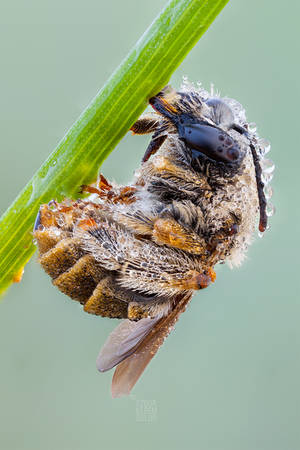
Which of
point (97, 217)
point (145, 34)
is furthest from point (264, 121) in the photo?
point (97, 217)

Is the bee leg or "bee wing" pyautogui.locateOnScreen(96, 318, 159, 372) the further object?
the bee leg

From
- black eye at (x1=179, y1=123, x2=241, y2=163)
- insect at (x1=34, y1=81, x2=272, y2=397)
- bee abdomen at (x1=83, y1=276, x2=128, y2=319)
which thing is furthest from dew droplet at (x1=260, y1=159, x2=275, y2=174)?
bee abdomen at (x1=83, y1=276, x2=128, y2=319)

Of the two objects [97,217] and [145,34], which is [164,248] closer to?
[97,217]

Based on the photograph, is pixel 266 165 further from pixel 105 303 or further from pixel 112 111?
pixel 105 303

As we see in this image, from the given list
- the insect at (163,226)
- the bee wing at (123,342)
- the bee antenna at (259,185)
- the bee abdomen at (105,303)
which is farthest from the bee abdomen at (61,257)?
the bee antenna at (259,185)

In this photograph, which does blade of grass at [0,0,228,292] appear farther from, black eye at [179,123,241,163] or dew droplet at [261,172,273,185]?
dew droplet at [261,172,273,185]

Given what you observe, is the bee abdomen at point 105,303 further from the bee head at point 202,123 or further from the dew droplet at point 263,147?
the dew droplet at point 263,147

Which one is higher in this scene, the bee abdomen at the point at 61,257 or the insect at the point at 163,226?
the insect at the point at 163,226
